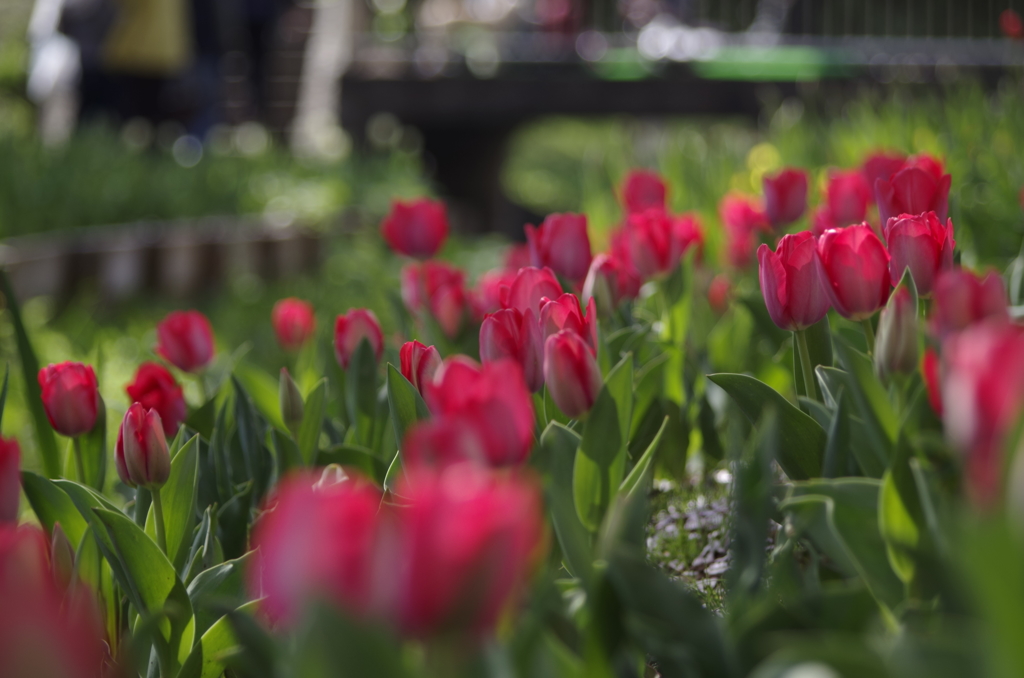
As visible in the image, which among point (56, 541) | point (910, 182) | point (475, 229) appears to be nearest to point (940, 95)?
point (475, 229)

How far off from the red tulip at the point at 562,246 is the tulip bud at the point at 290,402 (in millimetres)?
386

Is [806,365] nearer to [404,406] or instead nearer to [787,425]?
[787,425]

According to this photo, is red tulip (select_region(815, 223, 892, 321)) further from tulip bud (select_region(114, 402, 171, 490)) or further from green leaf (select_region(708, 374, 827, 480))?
tulip bud (select_region(114, 402, 171, 490))

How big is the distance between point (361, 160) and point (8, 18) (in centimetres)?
1057

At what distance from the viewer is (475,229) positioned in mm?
7980

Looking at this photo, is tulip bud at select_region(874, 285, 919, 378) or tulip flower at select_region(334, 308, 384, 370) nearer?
tulip bud at select_region(874, 285, 919, 378)

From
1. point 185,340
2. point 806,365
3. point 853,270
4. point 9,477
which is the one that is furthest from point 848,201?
point 9,477

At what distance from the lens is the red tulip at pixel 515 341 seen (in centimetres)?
82

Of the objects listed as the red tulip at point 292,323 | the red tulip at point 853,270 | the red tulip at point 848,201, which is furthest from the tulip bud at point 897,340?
the red tulip at point 292,323

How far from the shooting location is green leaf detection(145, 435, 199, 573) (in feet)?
3.02

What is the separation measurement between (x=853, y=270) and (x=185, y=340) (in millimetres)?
952

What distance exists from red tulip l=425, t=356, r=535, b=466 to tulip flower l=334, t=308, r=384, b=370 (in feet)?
2.21

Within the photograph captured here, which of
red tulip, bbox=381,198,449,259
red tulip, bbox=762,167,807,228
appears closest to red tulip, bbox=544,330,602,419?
red tulip, bbox=762,167,807,228

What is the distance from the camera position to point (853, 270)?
A: 33.1 inches
